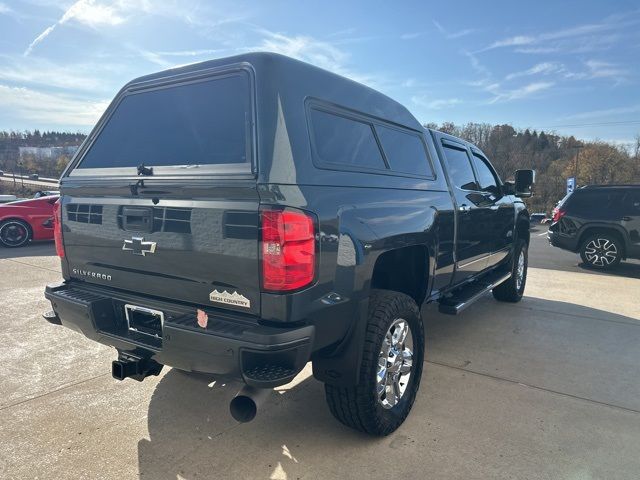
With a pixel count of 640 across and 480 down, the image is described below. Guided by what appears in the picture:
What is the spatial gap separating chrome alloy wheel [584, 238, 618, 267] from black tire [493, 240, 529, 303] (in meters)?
3.84

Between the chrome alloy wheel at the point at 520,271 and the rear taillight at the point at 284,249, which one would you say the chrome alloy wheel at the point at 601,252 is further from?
the rear taillight at the point at 284,249

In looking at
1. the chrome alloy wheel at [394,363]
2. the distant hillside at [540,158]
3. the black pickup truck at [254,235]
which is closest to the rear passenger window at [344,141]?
the black pickup truck at [254,235]

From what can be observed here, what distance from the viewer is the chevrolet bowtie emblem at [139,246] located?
96.7 inches

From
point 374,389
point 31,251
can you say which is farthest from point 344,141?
point 31,251

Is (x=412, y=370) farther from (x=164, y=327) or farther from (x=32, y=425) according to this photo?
(x=32, y=425)

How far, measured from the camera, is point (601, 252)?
9055 millimetres

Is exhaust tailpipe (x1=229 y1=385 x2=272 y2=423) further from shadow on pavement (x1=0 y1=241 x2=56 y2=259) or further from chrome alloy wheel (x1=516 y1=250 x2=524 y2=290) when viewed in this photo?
shadow on pavement (x1=0 y1=241 x2=56 y2=259)

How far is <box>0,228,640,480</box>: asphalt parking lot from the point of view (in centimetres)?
248

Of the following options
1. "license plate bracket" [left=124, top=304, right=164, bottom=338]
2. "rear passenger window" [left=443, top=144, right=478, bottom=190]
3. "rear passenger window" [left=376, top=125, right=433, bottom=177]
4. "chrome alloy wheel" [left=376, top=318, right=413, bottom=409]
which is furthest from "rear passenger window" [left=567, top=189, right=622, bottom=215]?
"license plate bracket" [left=124, top=304, right=164, bottom=338]

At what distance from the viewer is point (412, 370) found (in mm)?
3029

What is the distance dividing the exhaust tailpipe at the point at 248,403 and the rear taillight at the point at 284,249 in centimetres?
56

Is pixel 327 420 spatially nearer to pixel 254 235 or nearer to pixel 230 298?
pixel 230 298

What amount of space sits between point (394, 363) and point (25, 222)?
1105 centimetres

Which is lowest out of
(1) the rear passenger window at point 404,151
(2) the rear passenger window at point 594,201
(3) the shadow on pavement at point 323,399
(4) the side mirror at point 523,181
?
(3) the shadow on pavement at point 323,399
